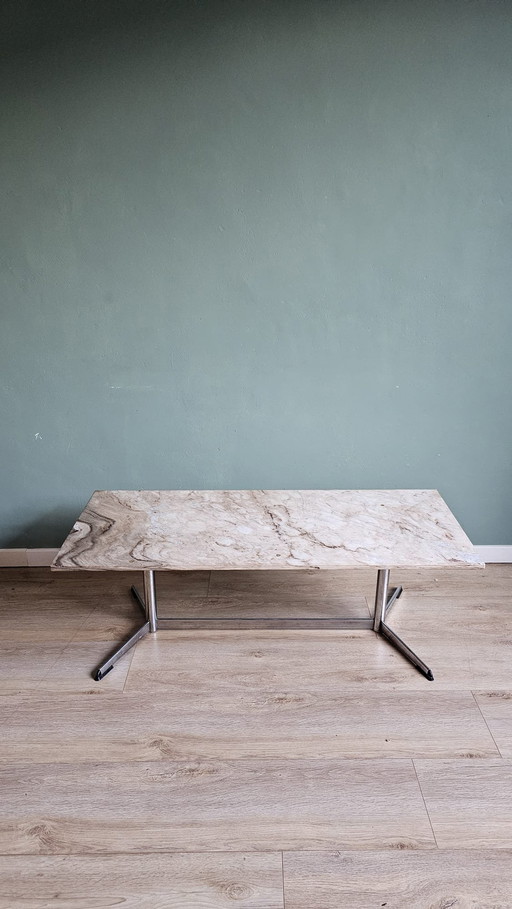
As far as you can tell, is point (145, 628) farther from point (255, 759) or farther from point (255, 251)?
point (255, 251)

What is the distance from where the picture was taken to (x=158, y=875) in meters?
1.35

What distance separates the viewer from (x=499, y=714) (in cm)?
182

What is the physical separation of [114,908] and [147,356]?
70.3 inches

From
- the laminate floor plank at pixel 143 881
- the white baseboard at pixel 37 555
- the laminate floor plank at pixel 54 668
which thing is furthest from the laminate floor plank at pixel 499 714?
the laminate floor plank at pixel 54 668

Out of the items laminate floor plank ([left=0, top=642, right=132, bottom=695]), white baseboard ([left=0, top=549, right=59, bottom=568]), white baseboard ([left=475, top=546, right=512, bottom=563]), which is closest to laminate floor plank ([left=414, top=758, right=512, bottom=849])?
laminate floor plank ([left=0, top=642, right=132, bottom=695])

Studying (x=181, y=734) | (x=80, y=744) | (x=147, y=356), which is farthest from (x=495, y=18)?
(x=80, y=744)

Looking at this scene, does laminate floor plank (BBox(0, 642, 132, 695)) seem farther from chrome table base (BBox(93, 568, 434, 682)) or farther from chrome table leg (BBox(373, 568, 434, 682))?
chrome table leg (BBox(373, 568, 434, 682))

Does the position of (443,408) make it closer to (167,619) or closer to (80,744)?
(167,619)

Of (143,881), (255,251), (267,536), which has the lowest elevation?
(143,881)

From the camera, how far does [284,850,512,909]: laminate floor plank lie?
1292 millimetres

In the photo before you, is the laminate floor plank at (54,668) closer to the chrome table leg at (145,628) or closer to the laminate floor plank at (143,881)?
the chrome table leg at (145,628)

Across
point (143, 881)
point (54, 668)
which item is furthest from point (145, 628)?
point (143, 881)

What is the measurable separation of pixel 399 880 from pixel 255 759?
1.47 ft

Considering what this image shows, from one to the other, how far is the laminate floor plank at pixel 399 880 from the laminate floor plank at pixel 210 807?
3 centimetres
